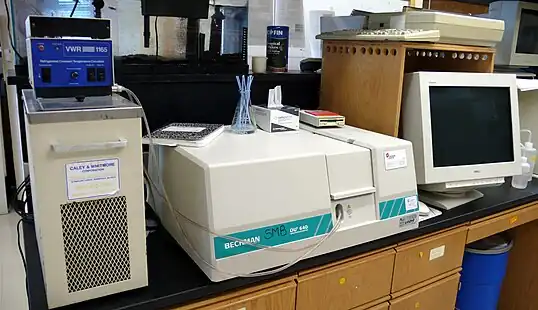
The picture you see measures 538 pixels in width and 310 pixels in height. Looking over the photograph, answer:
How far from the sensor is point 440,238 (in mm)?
1635

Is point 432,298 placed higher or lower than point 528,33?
lower

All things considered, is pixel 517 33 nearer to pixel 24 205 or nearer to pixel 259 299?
pixel 259 299

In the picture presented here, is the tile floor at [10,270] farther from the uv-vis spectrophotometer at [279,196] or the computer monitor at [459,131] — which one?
the computer monitor at [459,131]

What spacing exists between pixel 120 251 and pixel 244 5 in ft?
4.00

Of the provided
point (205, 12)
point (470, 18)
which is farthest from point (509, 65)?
point (205, 12)

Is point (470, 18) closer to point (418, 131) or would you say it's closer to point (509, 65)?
point (418, 131)

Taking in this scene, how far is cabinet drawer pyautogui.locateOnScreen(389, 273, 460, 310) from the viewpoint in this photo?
5.26 feet

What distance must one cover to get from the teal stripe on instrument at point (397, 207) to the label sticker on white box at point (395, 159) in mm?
108

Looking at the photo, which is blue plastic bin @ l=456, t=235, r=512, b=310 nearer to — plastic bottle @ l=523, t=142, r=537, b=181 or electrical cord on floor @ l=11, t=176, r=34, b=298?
plastic bottle @ l=523, t=142, r=537, b=181

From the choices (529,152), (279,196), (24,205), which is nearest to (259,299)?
(279,196)

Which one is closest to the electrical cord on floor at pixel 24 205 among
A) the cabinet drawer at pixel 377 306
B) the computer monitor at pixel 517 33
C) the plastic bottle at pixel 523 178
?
the cabinet drawer at pixel 377 306

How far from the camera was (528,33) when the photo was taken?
241cm

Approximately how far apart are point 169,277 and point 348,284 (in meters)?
0.57

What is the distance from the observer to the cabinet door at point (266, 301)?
1.19 m
